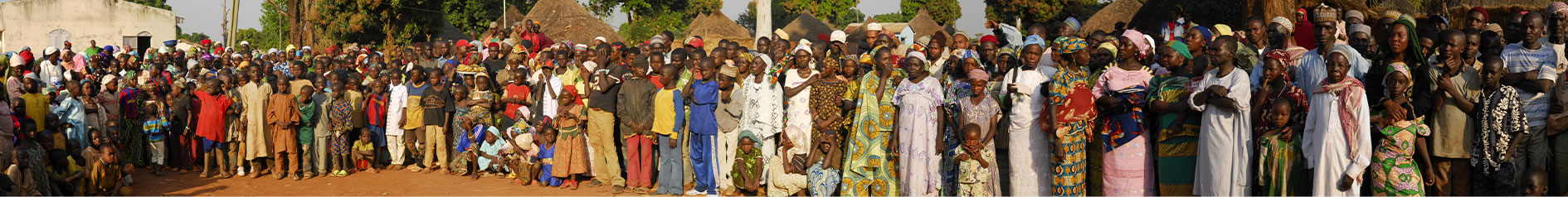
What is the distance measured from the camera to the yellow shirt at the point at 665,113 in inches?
334

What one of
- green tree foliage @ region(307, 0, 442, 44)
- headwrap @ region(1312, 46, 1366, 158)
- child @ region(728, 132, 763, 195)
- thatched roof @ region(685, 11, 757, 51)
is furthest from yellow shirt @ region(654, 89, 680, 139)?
green tree foliage @ region(307, 0, 442, 44)

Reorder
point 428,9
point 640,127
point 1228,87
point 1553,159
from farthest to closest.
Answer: point 428,9 → point 640,127 → point 1228,87 → point 1553,159

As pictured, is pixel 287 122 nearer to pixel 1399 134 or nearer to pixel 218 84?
pixel 218 84

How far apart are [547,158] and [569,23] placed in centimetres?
1529

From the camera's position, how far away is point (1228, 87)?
19.8 ft

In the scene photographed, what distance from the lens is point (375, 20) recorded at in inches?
902

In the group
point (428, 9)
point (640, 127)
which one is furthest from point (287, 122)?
point (428, 9)

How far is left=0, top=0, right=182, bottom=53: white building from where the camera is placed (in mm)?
34000

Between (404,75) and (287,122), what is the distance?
1910mm

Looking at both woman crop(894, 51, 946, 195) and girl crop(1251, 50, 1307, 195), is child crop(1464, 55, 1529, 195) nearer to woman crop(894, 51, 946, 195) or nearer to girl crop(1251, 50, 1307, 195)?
girl crop(1251, 50, 1307, 195)

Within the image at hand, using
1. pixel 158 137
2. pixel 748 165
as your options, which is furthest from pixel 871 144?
pixel 158 137

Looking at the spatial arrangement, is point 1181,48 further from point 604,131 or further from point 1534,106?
point 604,131

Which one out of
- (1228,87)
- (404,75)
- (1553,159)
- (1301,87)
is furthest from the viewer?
(404,75)

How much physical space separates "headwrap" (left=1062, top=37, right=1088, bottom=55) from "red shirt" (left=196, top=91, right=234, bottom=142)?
7.54 m
